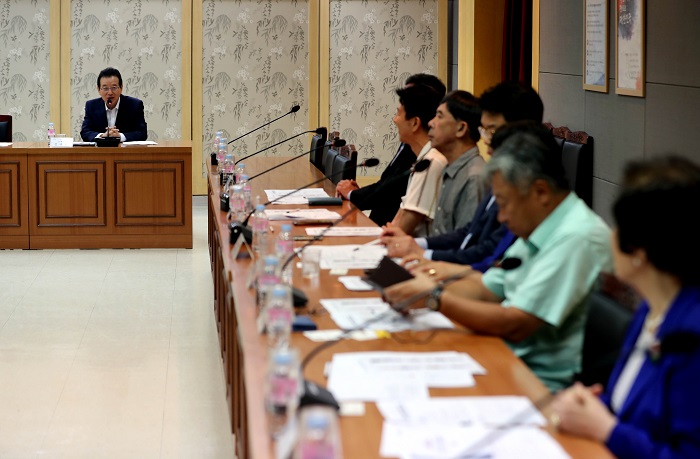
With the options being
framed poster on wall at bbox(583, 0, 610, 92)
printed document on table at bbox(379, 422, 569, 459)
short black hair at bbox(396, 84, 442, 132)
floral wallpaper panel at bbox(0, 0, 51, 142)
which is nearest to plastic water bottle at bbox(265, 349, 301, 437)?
printed document on table at bbox(379, 422, 569, 459)

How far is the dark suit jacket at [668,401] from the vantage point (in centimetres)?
168

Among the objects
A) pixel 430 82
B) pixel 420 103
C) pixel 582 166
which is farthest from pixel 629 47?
pixel 420 103

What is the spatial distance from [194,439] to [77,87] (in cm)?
687

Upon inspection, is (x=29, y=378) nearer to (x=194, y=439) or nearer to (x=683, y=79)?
(x=194, y=439)

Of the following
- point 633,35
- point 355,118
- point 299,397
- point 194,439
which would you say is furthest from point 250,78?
point 299,397

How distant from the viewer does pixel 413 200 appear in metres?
4.43

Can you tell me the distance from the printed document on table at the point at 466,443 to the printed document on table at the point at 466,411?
0.04 meters

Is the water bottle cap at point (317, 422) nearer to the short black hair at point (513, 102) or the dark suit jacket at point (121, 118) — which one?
the short black hair at point (513, 102)

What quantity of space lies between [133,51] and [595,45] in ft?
17.8

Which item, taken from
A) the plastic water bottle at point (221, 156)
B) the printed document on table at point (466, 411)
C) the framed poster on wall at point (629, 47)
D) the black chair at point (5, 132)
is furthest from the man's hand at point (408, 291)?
the black chair at point (5, 132)

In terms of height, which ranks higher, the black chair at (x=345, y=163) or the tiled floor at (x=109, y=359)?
the black chair at (x=345, y=163)

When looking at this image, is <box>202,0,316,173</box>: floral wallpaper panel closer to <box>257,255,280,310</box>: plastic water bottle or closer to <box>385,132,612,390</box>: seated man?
<box>257,255,280,310</box>: plastic water bottle

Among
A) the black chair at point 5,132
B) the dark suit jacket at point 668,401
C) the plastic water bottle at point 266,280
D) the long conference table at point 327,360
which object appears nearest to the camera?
the dark suit jacket at point 668,401

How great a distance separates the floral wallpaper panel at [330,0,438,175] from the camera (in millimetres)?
10352
